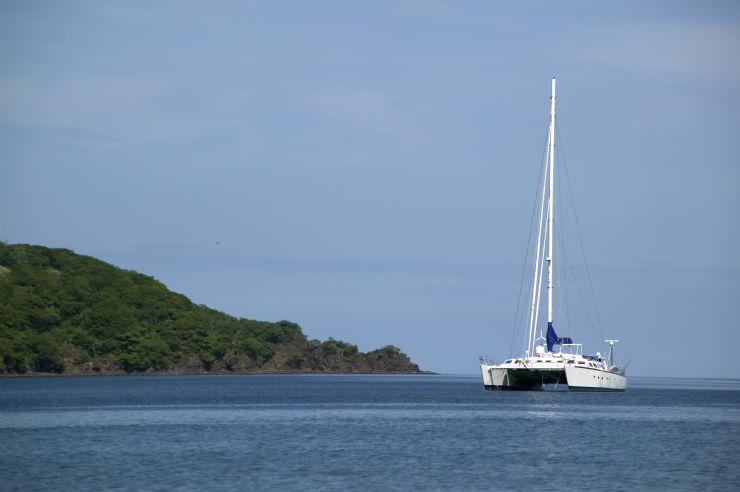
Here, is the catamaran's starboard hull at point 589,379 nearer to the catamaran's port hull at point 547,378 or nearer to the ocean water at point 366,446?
the catamaran's port hull at point 547,378

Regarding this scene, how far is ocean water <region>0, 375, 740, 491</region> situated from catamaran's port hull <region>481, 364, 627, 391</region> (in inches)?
133

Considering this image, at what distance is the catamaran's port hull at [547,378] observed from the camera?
108875 millimetres

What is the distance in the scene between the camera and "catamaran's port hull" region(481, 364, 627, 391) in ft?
357

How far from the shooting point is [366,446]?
63781 mm

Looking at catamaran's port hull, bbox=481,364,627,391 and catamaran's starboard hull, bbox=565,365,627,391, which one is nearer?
catamaran's starboard hull, bbox=565,365,627,391

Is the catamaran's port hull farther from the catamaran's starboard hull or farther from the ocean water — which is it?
the ocean water

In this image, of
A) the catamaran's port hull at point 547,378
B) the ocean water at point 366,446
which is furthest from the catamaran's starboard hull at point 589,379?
the ocean water at point 366,446

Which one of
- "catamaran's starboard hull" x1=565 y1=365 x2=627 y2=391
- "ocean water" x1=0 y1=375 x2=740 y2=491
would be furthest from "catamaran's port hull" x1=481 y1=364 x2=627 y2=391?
"ocean water" x1=0 y1=375 x2=740 y2=491

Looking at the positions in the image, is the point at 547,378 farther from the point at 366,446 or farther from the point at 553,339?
the point at 366,446

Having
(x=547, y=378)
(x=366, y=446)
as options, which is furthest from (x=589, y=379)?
(x=366, y=446)

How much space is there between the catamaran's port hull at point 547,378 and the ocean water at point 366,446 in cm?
337

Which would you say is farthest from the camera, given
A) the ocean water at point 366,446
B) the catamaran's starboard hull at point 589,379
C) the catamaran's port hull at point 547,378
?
the catamaran's port hull at point 547,378

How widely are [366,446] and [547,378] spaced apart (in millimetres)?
51054

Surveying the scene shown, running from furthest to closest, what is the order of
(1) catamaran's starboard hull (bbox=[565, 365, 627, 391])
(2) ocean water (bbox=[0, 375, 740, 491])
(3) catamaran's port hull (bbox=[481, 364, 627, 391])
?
(3) catamaran's port hull (bbox=[481, 364, 627, 391]) → (1) catamaran's starboard hull (bbox=[565, 365, 627, 391]) → (2) ocean water (bbox=[0, 375, 740, 491])
